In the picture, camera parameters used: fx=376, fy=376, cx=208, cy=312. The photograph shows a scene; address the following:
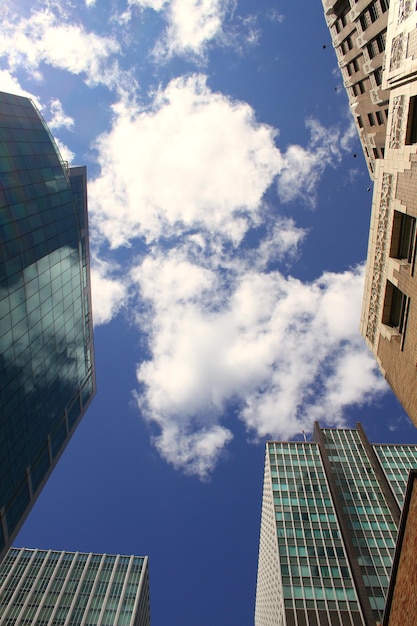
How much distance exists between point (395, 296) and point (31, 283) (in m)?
32.5

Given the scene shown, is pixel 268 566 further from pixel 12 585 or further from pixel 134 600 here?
pixel 12 585

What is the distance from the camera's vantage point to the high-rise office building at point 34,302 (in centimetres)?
3438

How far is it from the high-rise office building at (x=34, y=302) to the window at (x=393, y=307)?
1168 inches

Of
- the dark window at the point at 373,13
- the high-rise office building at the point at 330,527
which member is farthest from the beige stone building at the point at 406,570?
the high-rise office building at the point at 330,527

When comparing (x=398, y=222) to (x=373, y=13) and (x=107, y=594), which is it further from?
(x=107, y=594)

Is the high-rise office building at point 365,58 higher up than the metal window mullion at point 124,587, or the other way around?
the high-rise office building at point 365,58

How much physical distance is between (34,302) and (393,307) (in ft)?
108

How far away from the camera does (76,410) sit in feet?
183

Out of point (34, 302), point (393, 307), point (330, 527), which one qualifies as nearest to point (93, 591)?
point (330, 527)

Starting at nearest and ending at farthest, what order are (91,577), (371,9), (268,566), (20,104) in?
(371,9)
(20,104)
(268,566)
(91,577)

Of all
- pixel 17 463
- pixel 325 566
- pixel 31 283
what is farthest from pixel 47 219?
pixel 325 566

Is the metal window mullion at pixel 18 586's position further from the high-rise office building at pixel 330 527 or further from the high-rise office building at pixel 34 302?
the high-rise office building at pixel 34 302

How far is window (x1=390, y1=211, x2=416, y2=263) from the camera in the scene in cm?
1788

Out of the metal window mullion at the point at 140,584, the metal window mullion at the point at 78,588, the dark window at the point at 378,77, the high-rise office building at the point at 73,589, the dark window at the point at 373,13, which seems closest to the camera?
the dark window at the point at 373,13
